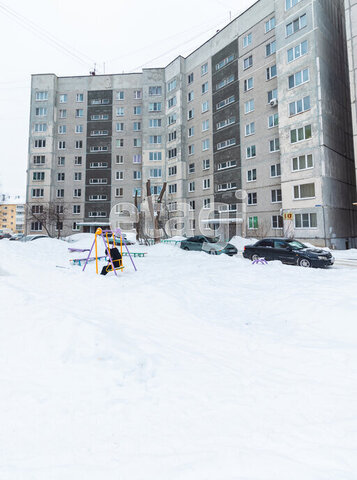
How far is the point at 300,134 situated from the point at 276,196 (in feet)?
22.1

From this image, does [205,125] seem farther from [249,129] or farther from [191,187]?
[191,187]

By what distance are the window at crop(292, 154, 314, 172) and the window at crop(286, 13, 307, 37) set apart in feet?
43.2

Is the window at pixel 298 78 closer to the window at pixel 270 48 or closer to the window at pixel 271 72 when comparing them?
the window at pixel 271 72

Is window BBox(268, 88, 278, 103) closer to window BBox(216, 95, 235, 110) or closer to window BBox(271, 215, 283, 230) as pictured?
window BBox(216, 95, 235, 110)

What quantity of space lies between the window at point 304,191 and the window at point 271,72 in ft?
46.5

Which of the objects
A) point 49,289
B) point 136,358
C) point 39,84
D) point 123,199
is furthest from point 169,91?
point 136,358

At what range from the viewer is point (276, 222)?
29672 mm

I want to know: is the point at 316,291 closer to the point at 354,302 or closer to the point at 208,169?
the point at 354,302

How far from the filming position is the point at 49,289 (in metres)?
7.88

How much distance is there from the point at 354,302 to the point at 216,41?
142 feet

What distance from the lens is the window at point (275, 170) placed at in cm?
2994

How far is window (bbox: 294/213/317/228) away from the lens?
25234 millimetres

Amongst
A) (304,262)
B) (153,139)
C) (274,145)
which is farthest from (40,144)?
(304,262)

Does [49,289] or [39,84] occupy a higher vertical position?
[39,84]
